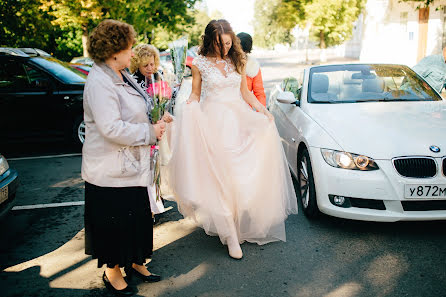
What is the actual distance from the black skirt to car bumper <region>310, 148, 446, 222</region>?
177 centimetres

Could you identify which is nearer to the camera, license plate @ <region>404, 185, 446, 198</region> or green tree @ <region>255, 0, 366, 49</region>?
license plate @ <region>404, 185, 446, 198</region>

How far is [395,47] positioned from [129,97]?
2446cm

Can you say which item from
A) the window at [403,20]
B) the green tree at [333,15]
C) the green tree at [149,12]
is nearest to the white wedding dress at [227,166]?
the green tree at [149,12]

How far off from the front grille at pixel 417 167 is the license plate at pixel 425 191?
11 centimetres

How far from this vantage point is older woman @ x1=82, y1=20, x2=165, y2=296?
2855mm

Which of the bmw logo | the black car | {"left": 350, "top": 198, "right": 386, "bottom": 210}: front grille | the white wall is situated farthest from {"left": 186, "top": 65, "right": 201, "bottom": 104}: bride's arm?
the white wall

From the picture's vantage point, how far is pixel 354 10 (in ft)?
100

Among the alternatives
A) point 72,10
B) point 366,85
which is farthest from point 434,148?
point 72,10

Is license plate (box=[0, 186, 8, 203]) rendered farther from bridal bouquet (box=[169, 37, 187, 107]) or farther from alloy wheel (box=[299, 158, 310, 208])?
alloy wheel (box=[299, 158, 310, 208])

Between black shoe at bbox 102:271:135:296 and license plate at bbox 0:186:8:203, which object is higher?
license plate at bbox 0:186:8:203

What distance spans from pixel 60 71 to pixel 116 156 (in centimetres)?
580

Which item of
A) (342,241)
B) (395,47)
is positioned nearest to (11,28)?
(342,241)

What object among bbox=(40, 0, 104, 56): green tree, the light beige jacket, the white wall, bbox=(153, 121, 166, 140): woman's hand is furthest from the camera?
the white wall

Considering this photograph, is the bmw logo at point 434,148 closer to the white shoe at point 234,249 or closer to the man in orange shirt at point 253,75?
the white shoe at point 234,249
